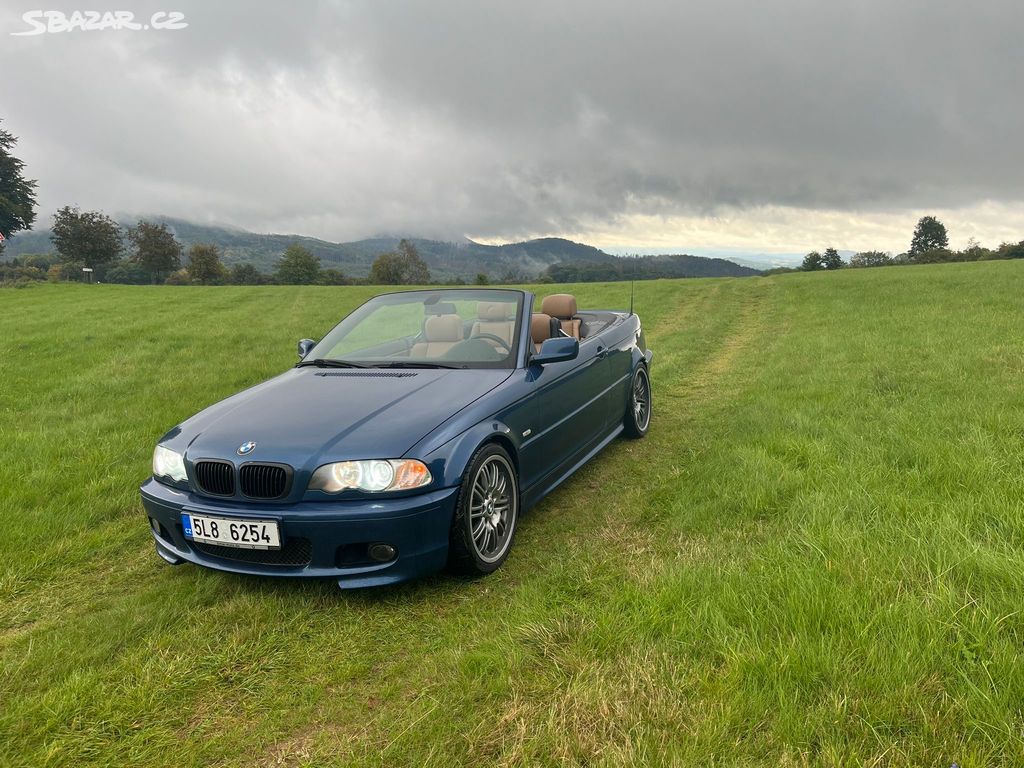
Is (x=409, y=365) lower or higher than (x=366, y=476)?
higher

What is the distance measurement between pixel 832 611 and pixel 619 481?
2419mm

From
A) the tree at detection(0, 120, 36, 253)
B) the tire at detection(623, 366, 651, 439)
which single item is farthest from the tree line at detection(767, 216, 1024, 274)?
the tree at detection(0, 120, 36, 253)

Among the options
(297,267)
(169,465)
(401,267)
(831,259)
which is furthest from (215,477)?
(401,267)

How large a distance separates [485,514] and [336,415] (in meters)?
0.91

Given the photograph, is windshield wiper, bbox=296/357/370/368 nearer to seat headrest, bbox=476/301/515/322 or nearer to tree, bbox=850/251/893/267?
seat headrest, bbox=476/301/515/322

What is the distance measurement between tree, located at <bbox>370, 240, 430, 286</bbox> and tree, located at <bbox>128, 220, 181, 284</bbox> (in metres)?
24.4

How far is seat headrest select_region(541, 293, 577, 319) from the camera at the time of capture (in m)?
5.92

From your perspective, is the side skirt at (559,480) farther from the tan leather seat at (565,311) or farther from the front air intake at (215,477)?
the front air intake at (215,477)

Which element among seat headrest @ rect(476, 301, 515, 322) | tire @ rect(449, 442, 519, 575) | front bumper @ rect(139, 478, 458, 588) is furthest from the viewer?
seat headrest @ rect(476, 301, 515, 322)

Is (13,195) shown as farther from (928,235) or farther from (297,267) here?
(928,235)

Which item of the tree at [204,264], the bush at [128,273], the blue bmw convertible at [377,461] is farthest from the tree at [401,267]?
the blue bmw convertible at [377,461]

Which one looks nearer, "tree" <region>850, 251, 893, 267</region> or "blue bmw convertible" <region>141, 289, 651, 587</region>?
"blue bmw convertible" <region>141, 289, 651, 587</region>

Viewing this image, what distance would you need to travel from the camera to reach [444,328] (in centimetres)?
446

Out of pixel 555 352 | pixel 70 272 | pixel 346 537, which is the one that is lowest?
pixel 70 272
